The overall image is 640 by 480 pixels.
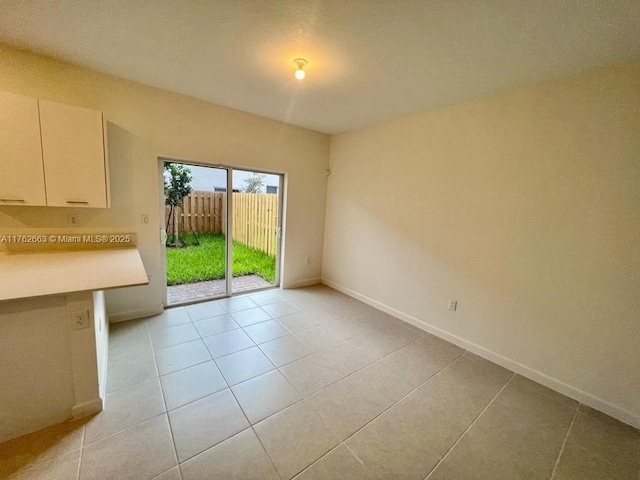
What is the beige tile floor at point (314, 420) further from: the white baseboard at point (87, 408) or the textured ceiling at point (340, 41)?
the textured ceiling at point (340, 41)

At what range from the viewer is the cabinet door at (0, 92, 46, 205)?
192cm

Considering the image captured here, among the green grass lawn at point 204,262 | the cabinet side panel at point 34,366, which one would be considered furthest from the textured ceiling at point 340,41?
the green grass lawn at point 204,262

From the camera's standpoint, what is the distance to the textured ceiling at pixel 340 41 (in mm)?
1476

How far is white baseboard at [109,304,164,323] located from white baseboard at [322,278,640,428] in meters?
2.97

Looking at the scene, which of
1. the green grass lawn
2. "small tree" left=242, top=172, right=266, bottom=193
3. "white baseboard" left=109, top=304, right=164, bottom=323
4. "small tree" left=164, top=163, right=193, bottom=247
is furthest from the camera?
"small tree" left=242, top=172, right=266, bottom=193

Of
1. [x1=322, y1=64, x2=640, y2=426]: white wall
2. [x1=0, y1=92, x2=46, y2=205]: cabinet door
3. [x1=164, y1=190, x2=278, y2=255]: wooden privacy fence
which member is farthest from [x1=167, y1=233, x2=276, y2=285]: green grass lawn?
[x1=322, y1=64, x2=640, y2=426]: white wall

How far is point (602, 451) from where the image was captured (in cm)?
163

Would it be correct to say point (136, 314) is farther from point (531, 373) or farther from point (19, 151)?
point (531, 373)

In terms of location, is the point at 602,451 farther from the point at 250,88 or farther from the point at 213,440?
the point at 250,88

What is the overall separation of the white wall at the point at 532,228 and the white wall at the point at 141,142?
66.5 inches

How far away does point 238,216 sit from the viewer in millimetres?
4254

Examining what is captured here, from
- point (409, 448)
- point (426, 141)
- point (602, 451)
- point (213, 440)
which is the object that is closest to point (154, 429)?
point (213, 440)

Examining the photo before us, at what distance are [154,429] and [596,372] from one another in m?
3.26

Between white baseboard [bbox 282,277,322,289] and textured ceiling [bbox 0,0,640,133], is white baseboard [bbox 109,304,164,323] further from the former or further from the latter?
textured ceiling [bbox 0,0,640,133]
